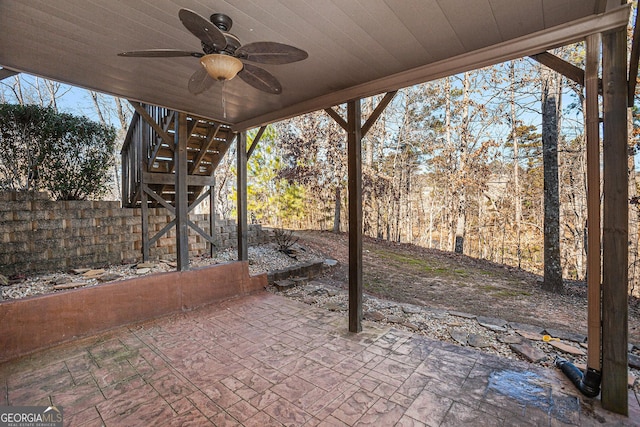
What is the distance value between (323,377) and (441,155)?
7874 millimetres

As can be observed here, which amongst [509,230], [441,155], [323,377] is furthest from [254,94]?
[509,230]

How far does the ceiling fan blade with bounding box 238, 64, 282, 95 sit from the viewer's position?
2.01m

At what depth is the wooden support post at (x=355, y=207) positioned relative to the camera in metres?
2.95

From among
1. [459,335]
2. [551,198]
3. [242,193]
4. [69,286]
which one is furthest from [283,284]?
[551,198]

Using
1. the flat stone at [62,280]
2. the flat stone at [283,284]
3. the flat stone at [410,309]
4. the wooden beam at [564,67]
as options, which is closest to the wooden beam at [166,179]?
the flat stone at [62,280]

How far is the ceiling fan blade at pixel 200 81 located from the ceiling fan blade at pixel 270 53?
397 millimetres

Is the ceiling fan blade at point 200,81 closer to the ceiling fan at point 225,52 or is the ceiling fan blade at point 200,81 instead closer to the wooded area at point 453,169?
the ceiling fan at point 225,52

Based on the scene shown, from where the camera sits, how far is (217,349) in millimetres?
2646

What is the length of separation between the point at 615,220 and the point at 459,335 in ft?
5.52

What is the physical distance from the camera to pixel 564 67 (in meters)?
1.98

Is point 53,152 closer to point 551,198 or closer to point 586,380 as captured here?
point 586,380

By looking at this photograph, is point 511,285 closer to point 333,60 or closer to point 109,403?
point 333,60

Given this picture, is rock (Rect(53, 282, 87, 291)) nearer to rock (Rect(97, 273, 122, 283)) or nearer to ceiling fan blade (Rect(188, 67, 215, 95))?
rock (Rect(97, 273, 122, 283))

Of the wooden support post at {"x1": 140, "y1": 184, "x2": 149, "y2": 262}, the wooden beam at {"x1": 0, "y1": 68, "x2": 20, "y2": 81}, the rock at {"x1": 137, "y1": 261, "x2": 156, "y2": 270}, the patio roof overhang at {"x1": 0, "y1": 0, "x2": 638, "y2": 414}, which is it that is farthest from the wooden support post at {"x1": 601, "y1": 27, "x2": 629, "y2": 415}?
the wooden support post at {"x1": 140, "y1": 184, "x2": 149, "y2": 262}
